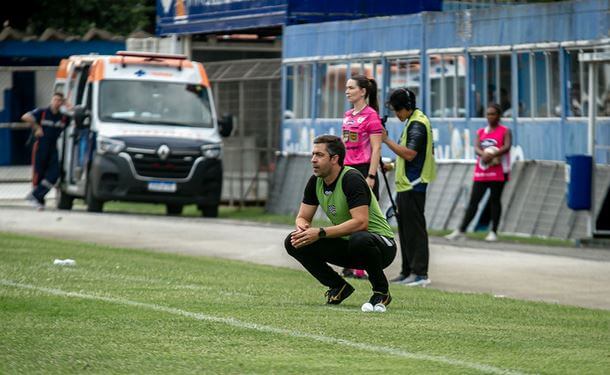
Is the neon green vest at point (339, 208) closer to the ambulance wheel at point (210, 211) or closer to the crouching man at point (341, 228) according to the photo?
the crouching man at point (341, 228)

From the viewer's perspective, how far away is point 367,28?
27484 mm

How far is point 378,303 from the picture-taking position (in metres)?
11.7

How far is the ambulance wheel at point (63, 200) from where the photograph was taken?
29.1 meters

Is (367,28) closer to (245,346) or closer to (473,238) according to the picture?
(473,238)

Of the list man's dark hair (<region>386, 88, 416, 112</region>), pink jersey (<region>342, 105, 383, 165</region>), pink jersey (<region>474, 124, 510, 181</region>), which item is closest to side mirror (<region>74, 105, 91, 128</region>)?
pink jersey (<region>474, 124, 510, 181</region>)

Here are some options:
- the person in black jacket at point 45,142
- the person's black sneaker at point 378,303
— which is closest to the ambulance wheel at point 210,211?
the person in black jacket at point 45,142

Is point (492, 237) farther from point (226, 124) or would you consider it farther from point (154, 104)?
point (154, 104)

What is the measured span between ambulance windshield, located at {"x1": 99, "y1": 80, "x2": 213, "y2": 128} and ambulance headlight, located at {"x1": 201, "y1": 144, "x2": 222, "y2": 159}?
1.58 feet

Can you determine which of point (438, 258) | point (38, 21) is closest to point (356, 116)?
point (438, 258)

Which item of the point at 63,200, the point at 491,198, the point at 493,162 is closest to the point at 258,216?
the point at 63,200

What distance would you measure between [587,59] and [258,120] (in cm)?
1186

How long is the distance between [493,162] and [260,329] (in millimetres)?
11392

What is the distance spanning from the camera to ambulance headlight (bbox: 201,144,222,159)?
2709 cm

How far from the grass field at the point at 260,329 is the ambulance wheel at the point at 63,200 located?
1413 cm
